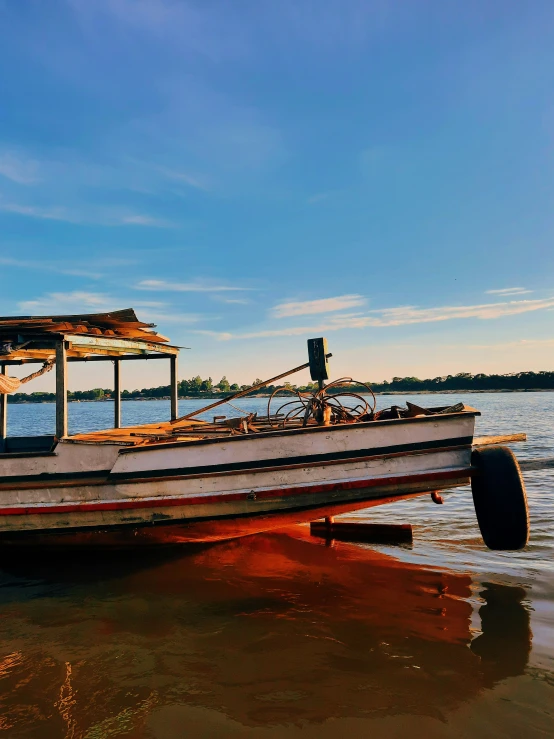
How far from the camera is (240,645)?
178 inches

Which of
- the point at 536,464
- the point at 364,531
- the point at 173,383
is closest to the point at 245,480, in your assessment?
the point at 364,531

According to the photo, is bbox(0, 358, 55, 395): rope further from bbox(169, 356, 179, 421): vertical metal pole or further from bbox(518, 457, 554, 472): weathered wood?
bbox(518, 457, 554, 472): weathered wood

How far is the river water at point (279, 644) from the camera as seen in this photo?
3525mm

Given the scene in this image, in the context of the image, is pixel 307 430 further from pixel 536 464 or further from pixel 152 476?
pixel 536 464

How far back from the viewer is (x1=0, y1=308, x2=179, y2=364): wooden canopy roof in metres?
6.36

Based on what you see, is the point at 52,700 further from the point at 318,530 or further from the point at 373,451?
the point at 318,530

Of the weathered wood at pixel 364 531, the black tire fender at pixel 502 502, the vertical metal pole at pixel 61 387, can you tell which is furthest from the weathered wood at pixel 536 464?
the vertical metal pole at pixel 61 387

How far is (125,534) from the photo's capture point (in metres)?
6.34

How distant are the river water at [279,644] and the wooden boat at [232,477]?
26.6 inches

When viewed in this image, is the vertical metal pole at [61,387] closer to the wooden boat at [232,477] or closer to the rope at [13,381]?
the wooden boat at [232,477]

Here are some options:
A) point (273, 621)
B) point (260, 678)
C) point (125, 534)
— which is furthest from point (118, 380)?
point (260, 678)

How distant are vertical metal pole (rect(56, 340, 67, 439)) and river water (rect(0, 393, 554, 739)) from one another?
77.0 inches

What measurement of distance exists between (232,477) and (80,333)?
9.13ft

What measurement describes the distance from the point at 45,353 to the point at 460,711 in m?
7.71
